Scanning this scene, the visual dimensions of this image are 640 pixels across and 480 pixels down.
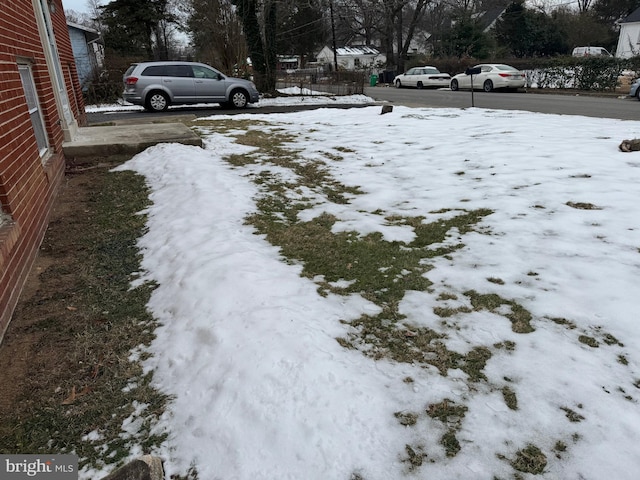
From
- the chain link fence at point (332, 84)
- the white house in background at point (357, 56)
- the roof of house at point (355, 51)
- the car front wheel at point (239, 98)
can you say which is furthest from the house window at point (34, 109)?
the roof of house at point (355, 51)

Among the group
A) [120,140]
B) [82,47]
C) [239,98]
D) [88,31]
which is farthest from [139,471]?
[88,31]

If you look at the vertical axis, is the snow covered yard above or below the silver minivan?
below

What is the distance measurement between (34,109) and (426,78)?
1104 inches

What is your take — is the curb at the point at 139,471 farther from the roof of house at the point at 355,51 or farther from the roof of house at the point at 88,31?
the roof of house at the point at 355,51

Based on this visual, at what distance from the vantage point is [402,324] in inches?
115

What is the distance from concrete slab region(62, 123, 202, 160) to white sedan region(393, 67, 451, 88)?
80.0 ft

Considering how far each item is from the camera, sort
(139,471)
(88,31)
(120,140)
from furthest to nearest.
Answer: (88,31) < (120,140) < (139,471)

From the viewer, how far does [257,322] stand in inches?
110

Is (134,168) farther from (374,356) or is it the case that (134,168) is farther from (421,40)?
(421,40)

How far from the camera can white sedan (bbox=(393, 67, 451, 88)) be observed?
29859 millimetres

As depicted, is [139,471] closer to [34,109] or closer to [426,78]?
[34,109]

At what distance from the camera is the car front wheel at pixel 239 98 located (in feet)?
55.1

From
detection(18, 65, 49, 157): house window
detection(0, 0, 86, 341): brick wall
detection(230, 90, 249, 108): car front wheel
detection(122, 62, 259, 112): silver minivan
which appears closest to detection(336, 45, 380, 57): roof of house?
detection(230, 90, 249, 108): car front wheel

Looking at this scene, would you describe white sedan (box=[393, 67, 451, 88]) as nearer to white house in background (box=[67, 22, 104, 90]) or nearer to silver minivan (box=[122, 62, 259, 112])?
silver minivan (box=[122, 62, 259, 112])
